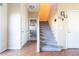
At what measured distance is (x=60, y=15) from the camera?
2.46 meters

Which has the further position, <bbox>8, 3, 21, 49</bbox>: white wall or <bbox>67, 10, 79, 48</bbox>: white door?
<bbox>67, 10, 79, 48</bbox>: white door

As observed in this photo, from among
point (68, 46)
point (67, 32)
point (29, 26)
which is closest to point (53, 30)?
point (67, 32)

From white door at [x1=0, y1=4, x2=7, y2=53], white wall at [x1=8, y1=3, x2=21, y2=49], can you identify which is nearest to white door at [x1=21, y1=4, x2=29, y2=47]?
white wall at [x1=8, y1=3, x2=21, y2=49]

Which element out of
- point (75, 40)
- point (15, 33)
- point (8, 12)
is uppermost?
point (8, 12)

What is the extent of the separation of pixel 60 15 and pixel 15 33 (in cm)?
105

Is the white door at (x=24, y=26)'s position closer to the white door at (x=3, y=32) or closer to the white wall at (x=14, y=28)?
the white wall at (x=14, y=28)

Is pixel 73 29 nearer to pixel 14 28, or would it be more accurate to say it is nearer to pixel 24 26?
pixel 24 26

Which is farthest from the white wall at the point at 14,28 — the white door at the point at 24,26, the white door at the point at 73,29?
the white door at the point at 73,29

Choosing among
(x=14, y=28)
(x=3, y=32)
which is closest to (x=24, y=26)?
(x=14, y=28)

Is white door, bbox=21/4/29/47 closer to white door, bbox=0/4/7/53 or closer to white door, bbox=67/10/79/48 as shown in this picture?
white door, bbox=0/4/7/53

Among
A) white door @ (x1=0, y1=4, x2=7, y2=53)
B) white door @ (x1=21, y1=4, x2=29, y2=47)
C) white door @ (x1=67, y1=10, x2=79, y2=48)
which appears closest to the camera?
white door @ (x1=0, y1=4, x2=7, y2=53)

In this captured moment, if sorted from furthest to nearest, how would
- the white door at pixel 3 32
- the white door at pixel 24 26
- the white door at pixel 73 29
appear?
the white door at pixel 73 29 < the white door at pixel 24 26 < the white door at pixel 3 32

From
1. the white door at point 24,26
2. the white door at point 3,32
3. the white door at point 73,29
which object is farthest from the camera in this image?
the white door at point 73,29

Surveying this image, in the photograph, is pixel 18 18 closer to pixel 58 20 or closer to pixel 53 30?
pixel 53 30
